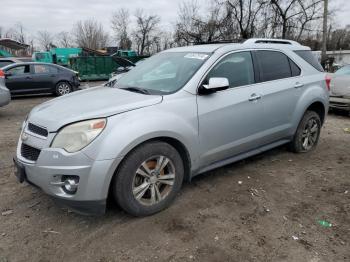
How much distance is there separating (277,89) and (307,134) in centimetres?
130

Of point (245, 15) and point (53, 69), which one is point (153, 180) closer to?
point (53, 69)

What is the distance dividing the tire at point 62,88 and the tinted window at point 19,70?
1.22 metres

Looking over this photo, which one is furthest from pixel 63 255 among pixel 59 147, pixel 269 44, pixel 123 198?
pixel 269 44

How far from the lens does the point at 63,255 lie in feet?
9.55

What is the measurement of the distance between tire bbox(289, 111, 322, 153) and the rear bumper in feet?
12.1

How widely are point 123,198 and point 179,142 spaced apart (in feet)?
2.67

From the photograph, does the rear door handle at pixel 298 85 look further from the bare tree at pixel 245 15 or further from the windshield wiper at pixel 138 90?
the bare tree at pixel 245 15

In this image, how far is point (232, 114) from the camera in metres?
4.00

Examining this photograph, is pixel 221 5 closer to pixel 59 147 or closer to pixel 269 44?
pixel 269 44

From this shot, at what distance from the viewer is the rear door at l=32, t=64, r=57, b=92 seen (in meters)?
12.9

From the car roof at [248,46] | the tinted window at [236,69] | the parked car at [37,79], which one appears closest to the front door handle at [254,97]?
the tinted window at [236,69]

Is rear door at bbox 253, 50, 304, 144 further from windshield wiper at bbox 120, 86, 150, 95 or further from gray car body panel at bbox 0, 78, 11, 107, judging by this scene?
gray car body panel at bbox 0, 78, 11, 107

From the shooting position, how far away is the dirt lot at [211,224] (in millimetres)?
2924

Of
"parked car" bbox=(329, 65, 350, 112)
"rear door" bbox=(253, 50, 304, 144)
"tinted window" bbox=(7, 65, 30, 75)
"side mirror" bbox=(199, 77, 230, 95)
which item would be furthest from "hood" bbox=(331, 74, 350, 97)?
"tinted window" bbox=(7, 65, 30, 75)
